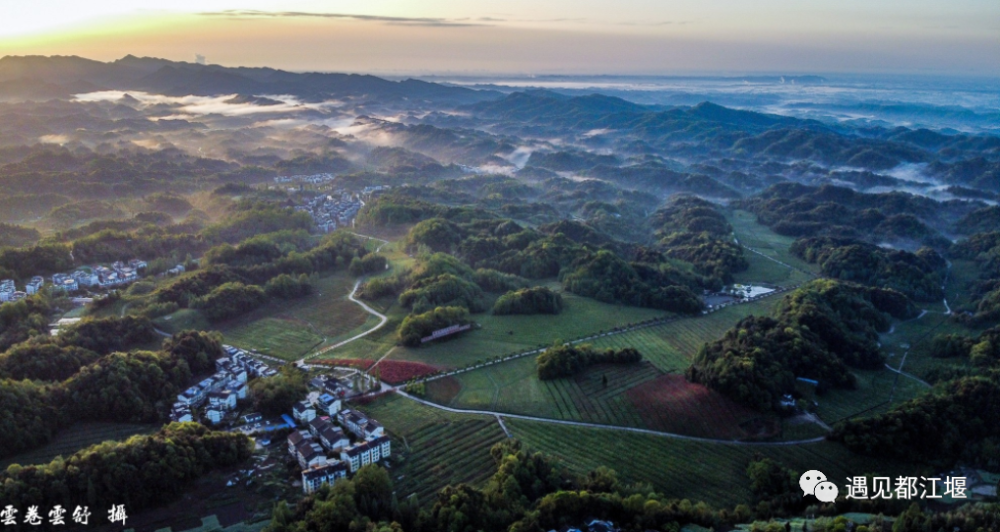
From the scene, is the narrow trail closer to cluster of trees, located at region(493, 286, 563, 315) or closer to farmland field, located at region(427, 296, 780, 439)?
farmland field, located at region(427, 296, 780, 439)

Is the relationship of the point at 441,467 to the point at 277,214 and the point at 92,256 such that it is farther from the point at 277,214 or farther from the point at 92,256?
the point at 277,214

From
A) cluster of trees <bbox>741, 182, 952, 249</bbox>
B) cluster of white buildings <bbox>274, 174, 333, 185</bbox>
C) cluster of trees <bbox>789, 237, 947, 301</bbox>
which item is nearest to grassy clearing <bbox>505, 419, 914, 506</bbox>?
cluster of trees <bbox>789, 237, 947, 301</bbox>

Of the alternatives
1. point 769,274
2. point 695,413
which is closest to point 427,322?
point 695,413

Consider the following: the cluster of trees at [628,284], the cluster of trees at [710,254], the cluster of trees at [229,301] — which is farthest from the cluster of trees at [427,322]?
the cluster of trees at [710,254]

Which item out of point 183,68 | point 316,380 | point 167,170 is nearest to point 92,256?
point 316,380

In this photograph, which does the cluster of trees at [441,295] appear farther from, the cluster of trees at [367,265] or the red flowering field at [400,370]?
the red flowering field at [400,370]

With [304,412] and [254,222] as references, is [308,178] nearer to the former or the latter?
[254,222]

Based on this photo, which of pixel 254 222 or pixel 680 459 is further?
pixel 254 222
